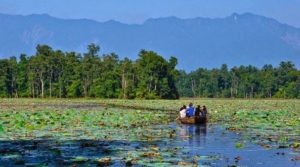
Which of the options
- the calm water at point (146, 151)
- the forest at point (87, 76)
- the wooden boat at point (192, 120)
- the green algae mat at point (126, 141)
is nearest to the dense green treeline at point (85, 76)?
the forest at point (87, 76)

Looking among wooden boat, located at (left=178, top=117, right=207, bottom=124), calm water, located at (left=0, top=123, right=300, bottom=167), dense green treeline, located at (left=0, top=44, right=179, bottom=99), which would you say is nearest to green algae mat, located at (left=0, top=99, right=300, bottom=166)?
calm water, located at (left=0, top=123, right=300, bottom=167)

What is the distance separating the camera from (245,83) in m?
131

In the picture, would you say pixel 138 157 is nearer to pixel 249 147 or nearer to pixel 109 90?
pixel 249 147

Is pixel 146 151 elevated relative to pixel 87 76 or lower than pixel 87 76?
lower

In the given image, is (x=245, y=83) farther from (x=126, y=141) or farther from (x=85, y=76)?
(x=126, y=141)

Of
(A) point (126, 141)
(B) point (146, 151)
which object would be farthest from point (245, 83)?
(B) point (146, 151)

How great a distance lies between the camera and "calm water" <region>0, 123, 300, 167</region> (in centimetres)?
1692

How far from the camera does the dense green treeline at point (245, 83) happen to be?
12606 cm

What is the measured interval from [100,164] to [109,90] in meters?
88.5

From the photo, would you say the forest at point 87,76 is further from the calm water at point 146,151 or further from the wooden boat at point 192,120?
the calm water at point 146,151

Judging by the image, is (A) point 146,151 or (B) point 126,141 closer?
(A) point 146,151

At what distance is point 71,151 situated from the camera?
19438mm

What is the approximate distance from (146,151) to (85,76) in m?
88.6

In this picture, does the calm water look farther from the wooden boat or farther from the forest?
the forest
